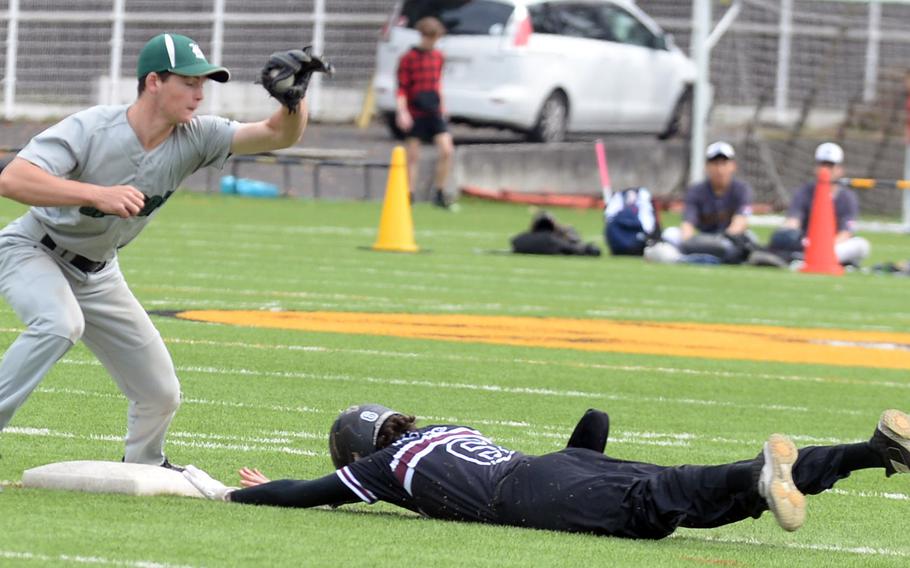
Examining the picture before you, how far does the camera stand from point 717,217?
2070 cm

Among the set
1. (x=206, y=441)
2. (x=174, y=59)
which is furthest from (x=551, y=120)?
(x=174, y=59)

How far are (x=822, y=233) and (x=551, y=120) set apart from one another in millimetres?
8599

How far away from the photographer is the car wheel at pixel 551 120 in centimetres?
2852

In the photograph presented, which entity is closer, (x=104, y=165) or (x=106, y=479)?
(x=106, y=479)

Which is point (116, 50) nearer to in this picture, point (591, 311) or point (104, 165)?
point (591, 311)

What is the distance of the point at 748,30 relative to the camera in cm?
3189

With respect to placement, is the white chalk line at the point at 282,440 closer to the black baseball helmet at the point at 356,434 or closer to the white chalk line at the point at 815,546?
the black baseball helmet at the point at 356,434

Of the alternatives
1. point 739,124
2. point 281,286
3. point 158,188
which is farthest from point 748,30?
point 158,188

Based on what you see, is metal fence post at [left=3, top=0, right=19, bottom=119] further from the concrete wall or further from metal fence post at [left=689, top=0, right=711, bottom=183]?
metal fence post at [left=689, top=0, right=711, bottom=183]

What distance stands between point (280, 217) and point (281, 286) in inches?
314

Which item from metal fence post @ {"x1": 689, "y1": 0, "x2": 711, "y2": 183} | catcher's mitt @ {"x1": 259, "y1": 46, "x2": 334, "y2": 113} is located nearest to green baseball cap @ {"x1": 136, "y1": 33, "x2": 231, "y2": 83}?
catcher's mitt @ {"x1": 259, "y1": 46, "x2": 334, "y2": 113}

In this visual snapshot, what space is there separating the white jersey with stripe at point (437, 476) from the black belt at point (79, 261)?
1309 mm

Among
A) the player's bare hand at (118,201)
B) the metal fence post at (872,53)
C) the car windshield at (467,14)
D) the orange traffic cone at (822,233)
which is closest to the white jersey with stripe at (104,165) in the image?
the player's bare hand at (118,201)

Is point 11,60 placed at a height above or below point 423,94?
below
